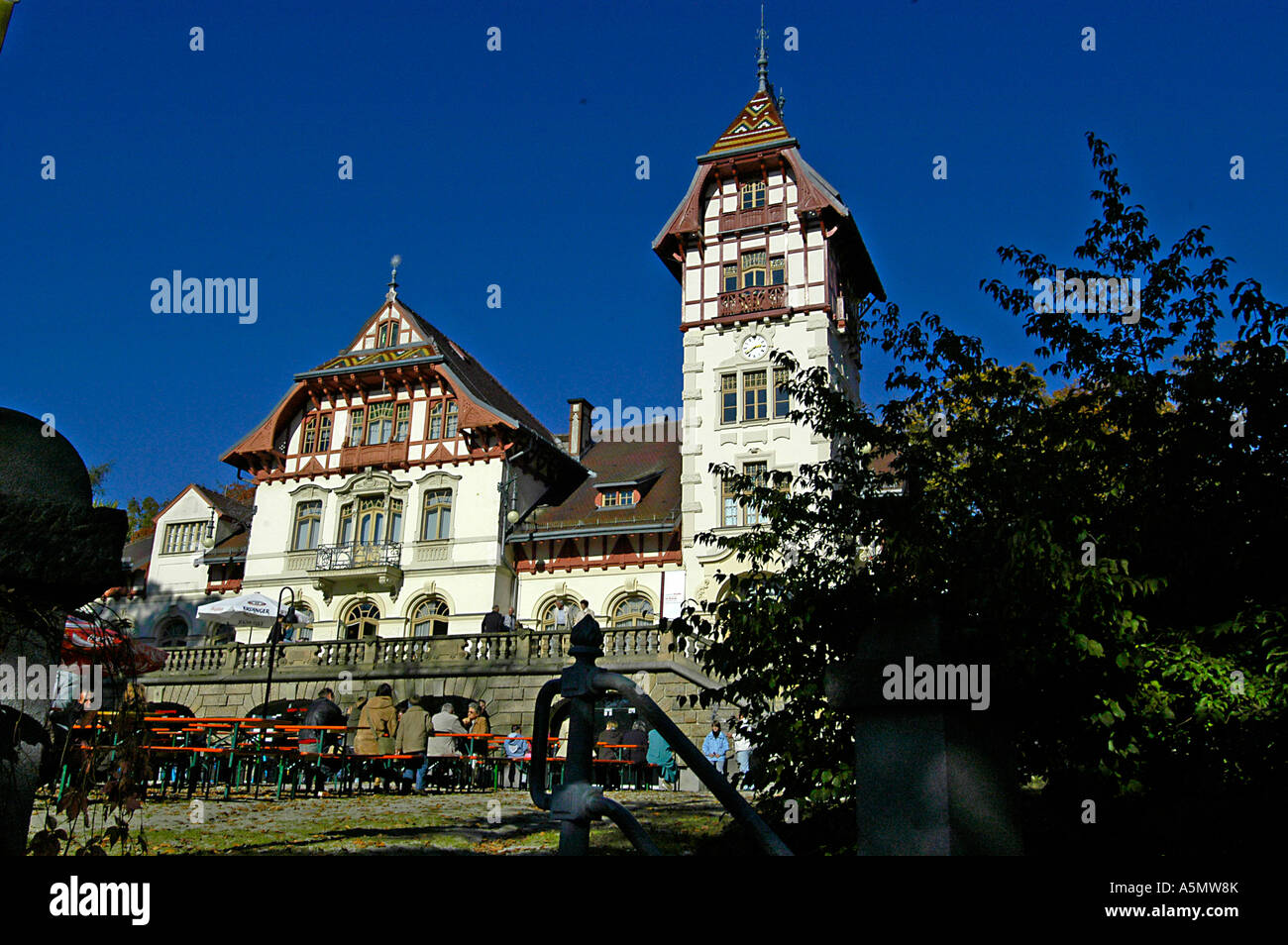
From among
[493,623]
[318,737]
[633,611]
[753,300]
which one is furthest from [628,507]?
[318,737]

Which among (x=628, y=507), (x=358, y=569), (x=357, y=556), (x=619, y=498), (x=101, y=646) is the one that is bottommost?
(x=101, y=646)

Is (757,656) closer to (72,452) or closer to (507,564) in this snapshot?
(72,452)

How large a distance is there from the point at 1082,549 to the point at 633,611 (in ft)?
83.6

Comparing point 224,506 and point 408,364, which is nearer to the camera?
point 408,364

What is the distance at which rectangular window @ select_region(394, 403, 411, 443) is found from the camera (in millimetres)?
33719

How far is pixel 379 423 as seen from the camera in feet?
113

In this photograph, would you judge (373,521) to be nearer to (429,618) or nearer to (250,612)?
(429,618)

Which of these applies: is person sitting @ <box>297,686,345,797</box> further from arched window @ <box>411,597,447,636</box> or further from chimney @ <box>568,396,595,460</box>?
chimney @ <box>568,396,595,460</box>

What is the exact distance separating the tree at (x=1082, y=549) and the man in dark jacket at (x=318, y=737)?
32.3 feet

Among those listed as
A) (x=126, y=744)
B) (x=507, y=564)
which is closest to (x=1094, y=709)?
(x=126, y=744)

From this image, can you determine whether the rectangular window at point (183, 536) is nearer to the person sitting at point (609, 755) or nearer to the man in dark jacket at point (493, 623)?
the man in dark jacket at point (493, 623)
